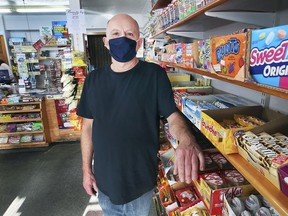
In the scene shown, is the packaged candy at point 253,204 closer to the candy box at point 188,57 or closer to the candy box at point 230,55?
the candy box at point 230,55

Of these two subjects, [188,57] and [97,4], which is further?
[97,4]

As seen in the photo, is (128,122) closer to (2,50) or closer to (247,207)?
(247,207)

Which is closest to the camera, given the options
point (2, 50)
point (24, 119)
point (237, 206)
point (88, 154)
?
point (237, 206)

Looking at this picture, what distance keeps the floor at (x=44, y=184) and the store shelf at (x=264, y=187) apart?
6.65ft

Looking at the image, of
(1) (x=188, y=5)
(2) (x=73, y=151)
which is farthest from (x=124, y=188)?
(2) (x=73, y=151)

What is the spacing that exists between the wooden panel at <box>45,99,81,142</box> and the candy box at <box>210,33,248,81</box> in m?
3.93

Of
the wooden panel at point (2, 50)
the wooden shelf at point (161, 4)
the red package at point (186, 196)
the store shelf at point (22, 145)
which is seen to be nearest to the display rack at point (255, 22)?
the red package at point (186, 196)

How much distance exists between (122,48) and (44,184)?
8.70ft

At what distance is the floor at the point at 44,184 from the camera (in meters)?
2.57

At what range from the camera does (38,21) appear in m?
7.75

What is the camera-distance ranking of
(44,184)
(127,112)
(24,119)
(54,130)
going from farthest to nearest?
(54,130), (24,119), (44,184), (127,112)

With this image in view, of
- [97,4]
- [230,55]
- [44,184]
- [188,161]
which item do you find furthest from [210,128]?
[97,4]

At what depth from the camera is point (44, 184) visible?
3.07 metres

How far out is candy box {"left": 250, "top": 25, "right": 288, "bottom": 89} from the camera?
0.61m
